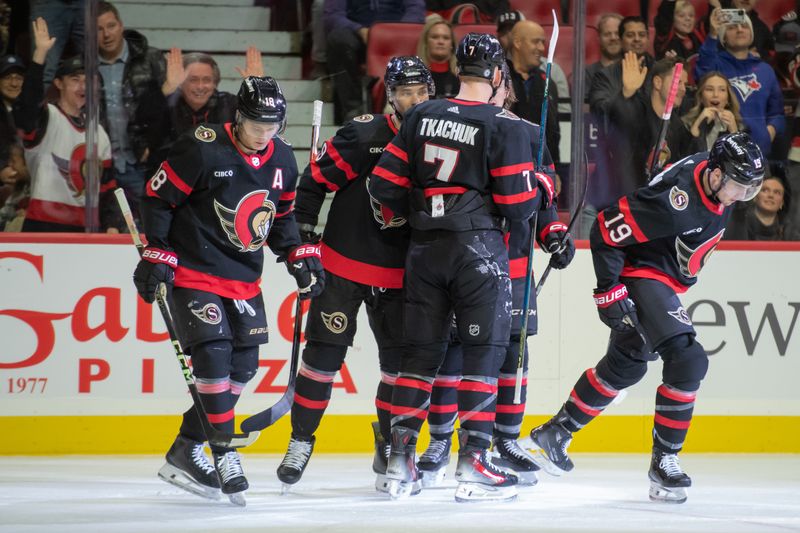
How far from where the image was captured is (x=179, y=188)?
395 centimetres

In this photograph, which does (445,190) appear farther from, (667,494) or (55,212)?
(55,212)

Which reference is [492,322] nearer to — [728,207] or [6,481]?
[728,207]

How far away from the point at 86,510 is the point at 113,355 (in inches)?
57.9

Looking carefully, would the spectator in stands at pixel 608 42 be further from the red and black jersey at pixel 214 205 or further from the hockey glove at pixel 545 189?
the red and black jersey at pixel 214 205

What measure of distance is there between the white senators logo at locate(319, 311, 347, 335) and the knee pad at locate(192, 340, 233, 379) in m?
0.41

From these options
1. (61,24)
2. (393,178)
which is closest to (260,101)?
(393,178)

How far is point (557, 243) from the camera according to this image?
4305mm

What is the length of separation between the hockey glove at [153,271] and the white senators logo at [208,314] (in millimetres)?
137

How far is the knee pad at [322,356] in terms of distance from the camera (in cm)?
427

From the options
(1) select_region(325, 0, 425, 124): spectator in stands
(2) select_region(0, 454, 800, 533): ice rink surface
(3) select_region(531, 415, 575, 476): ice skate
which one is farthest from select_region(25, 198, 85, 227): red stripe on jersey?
(3) select_region(531, 415, 575, 476): ice skate

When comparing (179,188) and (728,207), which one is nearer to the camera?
(179,188)

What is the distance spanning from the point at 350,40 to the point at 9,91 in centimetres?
157

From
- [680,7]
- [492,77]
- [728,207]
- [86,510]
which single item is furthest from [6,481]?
[680,7]

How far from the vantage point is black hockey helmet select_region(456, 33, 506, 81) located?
394 cm
